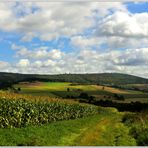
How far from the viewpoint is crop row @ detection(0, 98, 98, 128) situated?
74.0ft

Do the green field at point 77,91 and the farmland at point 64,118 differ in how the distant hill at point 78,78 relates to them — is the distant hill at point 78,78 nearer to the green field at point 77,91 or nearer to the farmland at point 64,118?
the green field at point 77,91

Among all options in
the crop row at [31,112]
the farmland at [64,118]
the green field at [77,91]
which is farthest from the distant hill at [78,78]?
the crop row at [31,112]

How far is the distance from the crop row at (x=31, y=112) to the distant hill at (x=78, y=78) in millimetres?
9097

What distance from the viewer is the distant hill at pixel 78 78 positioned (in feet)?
157

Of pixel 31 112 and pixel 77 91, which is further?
pixel 77 91

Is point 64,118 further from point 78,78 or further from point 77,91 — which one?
point 78,78

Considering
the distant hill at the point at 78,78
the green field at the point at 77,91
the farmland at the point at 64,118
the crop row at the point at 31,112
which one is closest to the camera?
the farmland at the point at 64,118

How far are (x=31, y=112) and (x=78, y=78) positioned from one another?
31.1 metres

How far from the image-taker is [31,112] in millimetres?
26250

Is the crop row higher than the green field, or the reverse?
the green field

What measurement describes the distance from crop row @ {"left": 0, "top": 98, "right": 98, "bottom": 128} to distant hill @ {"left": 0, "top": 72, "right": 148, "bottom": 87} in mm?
9097

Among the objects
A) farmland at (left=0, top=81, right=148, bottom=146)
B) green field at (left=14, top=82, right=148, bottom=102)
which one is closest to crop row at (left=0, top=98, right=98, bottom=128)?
farmland at (left=0, top=81, right=148, bottom=146)

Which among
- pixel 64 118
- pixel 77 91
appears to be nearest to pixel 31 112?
pixel 64 118

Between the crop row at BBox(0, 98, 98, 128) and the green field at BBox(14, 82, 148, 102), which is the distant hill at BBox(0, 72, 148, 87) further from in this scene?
the crop row at BBox(0, 98, 98, 128)
